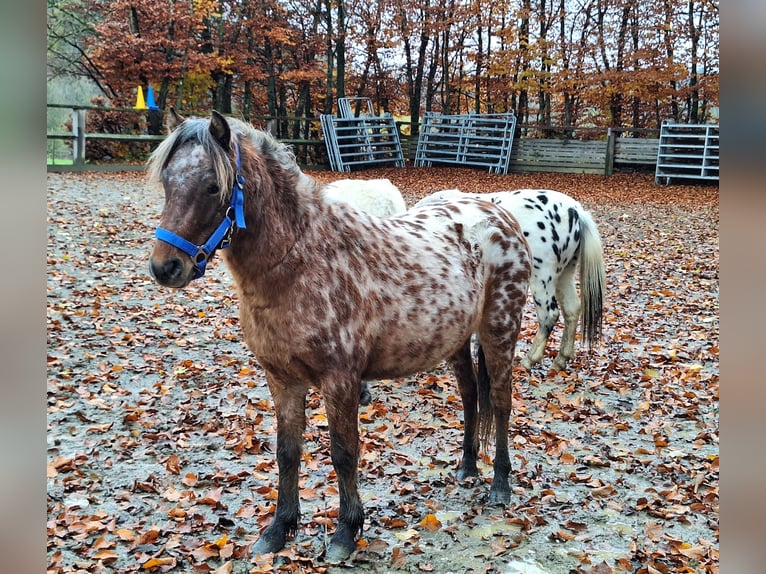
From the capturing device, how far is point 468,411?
421cm

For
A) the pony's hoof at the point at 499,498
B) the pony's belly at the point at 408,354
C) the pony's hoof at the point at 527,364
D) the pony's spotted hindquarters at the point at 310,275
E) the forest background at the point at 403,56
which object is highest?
the forest background at the point at 403,56

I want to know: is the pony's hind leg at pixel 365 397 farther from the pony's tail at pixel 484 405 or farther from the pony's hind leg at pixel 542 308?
the pony's hind leg at pixel 542 308

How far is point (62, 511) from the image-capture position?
3707 millimetres

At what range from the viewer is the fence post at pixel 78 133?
1900cm

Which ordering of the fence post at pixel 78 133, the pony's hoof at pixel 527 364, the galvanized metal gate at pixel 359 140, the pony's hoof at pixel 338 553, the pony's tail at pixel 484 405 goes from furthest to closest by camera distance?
the galvanized metal gate at pixel 359 140 < the fence post at pixel 78 133 < the pony's hoof at pixel 527 364 < the pony's tail at pixel 484 405 < the pony's hoof at pixel 338 553

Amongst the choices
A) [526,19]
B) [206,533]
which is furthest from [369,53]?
[206,533]

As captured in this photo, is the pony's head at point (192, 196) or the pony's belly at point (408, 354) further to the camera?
the pony's belly at point (408, 354)

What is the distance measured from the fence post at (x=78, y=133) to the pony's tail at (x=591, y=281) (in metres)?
17.3

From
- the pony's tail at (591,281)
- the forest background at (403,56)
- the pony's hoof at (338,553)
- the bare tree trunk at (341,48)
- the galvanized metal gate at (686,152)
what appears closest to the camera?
the pony's hoof at (338,553)

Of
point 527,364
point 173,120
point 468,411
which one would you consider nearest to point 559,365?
point 527,364

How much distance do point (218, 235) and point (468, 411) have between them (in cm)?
216

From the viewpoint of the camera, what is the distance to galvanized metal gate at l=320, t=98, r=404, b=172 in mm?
23766

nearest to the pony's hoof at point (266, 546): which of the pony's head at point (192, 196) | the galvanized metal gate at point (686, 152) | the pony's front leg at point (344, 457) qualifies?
the pony's front leg at point (344, 457)

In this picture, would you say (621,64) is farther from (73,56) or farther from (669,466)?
(669,466)
